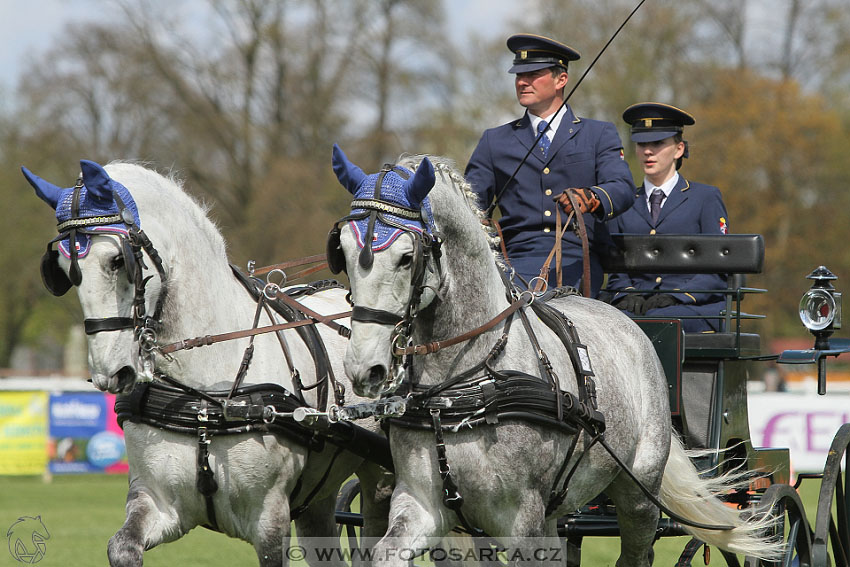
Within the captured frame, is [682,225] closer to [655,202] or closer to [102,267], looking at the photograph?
[655,202]

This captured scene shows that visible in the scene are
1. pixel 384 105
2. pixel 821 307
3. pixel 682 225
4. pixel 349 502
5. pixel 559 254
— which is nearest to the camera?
pixel 559 254

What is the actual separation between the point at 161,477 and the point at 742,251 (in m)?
2.96

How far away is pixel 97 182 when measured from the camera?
392cm

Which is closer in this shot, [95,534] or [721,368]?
[721,368]

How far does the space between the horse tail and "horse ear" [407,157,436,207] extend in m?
2.13

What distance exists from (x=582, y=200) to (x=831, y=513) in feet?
6.69

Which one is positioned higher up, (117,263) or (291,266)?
(117,263)

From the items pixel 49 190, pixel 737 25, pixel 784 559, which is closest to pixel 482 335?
pixel 49 190

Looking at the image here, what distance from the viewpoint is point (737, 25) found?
85.6ft

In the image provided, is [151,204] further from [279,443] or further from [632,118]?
[632,118]

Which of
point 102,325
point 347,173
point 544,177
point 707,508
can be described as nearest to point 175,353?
point 102,325

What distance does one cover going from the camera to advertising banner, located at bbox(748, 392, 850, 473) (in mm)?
13648

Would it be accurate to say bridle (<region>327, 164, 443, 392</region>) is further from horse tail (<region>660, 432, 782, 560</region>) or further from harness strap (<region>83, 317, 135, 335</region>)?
horse tail (<region>660, 432, 782, 560</region>)

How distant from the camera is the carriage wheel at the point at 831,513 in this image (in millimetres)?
5410
